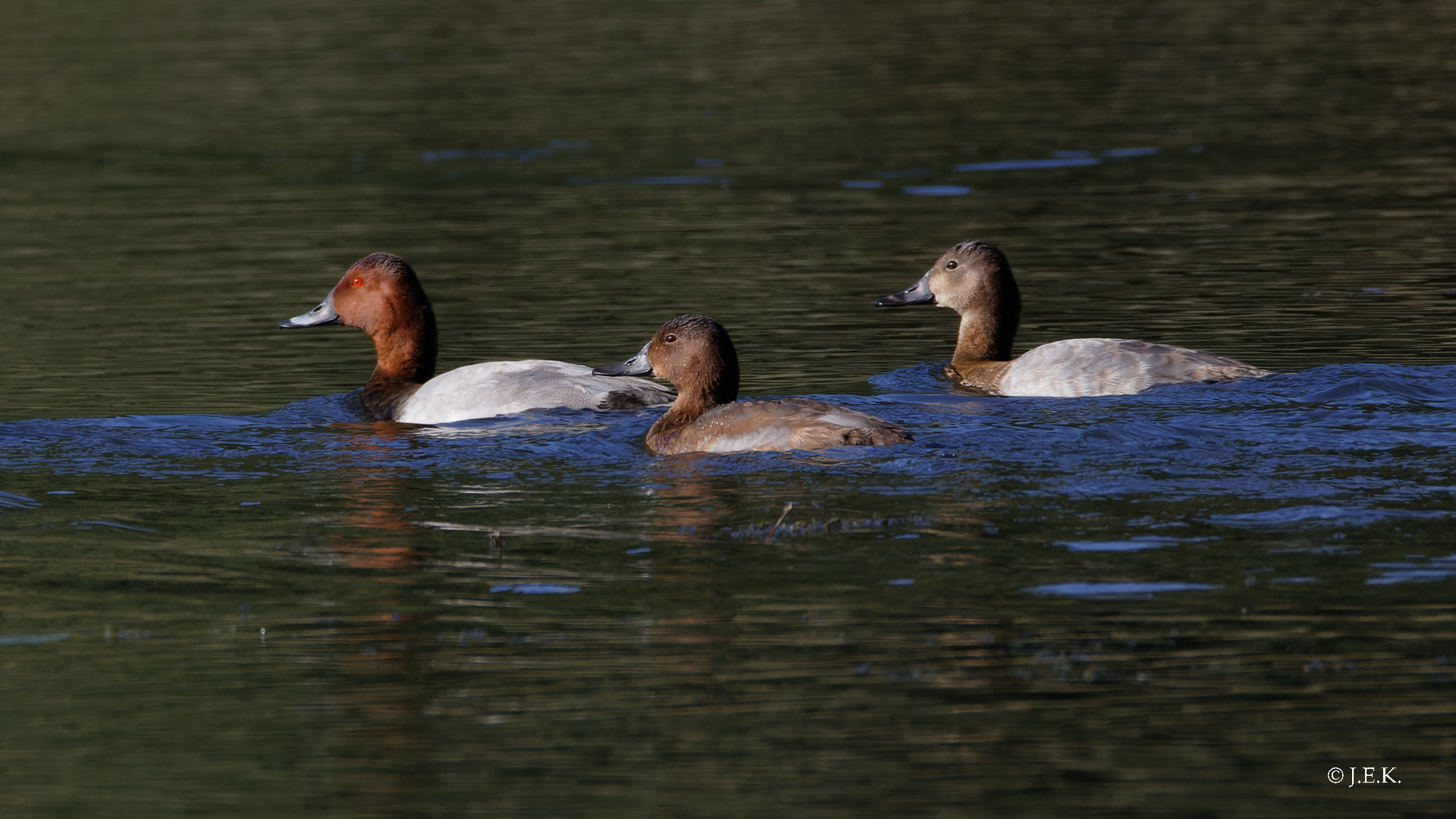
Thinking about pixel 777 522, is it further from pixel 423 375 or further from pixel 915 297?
pixel 915 297

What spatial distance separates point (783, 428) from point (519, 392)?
2129mm

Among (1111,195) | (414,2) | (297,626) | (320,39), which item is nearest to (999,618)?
(297,626)

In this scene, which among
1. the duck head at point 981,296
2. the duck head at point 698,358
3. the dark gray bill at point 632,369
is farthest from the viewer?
the duck head at point 981,296

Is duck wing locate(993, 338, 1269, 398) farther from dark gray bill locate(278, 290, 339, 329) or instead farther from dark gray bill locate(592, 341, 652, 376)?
dark gray bill locate(278, 290, 339, 329)

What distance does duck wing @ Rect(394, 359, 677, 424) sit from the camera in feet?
35.7

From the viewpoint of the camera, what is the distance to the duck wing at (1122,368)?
1087cm

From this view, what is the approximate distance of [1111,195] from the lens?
18453 millimetres

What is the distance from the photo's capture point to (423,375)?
12.4 m

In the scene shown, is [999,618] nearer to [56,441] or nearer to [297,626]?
[297,626]

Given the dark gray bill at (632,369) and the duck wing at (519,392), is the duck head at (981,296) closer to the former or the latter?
the duck wing at (519,392)

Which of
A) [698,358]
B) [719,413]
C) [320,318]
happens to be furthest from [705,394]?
[320,318]

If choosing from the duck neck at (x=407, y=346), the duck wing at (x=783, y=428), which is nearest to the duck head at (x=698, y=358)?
the duck wing at (x=783, y=428)

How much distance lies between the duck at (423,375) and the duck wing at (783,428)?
129 centimetres

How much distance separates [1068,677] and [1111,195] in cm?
1296
